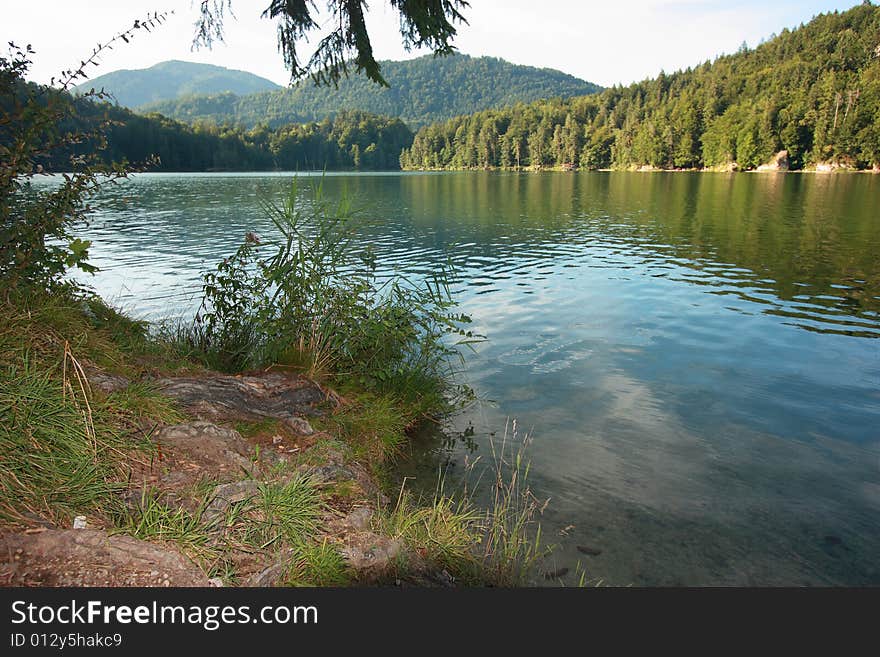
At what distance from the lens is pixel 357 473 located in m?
5.22

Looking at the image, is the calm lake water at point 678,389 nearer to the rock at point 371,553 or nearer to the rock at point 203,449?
the rock at point 371,553

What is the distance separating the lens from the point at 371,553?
3717 millimetres

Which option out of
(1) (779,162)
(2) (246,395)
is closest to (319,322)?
(2) (246,395)

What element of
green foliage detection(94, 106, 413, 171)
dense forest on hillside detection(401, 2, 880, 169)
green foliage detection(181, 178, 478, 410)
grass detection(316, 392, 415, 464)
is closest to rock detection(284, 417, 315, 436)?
grass detection(316, 392, 415, 464)

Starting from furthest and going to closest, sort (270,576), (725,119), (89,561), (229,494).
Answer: (725,119) < (229,494) < (270,576) < (89,561)

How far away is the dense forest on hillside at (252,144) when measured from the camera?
123m

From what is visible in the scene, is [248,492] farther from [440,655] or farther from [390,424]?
[390,424]

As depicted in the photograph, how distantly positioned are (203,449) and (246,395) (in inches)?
54.3

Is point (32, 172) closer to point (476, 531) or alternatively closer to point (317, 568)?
point (317, 568)

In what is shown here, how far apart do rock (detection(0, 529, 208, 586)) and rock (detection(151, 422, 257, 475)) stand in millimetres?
1084

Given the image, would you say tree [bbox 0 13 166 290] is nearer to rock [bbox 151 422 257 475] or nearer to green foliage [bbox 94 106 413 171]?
rock [bbox 151 422 257 475]

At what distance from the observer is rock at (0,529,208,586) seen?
2693mm

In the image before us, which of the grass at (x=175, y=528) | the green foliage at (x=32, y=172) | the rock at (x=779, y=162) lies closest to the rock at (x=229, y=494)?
the grass at (x=175, y=528)

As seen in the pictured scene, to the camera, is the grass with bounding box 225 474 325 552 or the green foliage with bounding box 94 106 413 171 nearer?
the grass with bounding box 225 474 325 552
